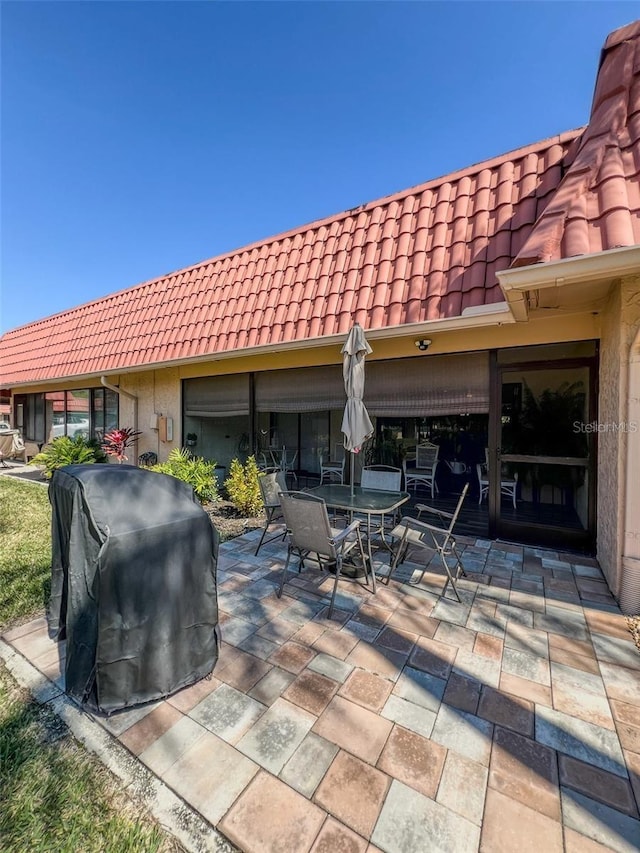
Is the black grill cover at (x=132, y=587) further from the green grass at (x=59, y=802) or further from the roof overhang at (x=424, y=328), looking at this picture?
the roof overhang at (x=424, y=328)

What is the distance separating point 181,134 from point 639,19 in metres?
8.59

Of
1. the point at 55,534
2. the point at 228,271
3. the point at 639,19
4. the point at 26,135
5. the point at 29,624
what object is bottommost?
the point at 29,624

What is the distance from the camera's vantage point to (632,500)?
3303mm

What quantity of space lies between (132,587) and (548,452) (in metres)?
5.13

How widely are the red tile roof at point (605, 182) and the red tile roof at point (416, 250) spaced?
0.01 metres

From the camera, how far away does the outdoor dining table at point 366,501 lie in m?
3.80

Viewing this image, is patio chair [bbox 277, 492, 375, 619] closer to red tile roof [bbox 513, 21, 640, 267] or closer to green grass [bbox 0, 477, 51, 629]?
green grass [bbox 0, 477, 51, 629]

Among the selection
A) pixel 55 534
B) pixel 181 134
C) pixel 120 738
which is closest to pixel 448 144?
pixel 181 134

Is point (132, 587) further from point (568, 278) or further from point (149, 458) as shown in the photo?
point (149, 458)

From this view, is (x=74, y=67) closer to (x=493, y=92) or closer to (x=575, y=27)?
(x=493, y=92)

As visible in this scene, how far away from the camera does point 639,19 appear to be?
405cm

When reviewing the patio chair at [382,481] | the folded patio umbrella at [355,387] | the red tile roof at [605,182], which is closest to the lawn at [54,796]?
the folded patio umbrella at [355,387]

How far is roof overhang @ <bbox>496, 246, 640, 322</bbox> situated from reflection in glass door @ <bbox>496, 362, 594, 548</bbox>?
39.7 inches

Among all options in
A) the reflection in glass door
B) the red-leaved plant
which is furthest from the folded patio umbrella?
the red-leaved plant
